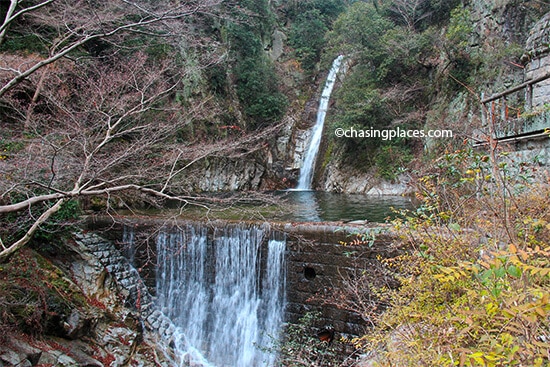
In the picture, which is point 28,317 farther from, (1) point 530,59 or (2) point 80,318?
(1) point 530,59

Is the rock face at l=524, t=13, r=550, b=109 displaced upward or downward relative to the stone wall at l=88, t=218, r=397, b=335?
upward

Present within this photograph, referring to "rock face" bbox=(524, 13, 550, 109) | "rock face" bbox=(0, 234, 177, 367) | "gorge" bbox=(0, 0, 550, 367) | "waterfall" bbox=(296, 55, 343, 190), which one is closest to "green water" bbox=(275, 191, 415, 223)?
"gorge" bbox=(0, 0, 550, 367)

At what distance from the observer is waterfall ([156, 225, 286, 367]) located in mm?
6027

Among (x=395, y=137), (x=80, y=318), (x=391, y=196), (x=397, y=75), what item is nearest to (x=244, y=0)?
(x=397, y=75)

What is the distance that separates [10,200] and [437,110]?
14.1 m

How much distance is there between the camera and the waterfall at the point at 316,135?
693 inches

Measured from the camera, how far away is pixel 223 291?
647 cm

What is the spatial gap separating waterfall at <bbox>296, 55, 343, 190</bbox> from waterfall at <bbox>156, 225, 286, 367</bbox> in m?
11.2

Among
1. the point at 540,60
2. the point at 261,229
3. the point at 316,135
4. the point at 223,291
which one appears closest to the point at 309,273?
the point at 261,229

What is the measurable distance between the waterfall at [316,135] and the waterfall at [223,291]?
11.2 meters

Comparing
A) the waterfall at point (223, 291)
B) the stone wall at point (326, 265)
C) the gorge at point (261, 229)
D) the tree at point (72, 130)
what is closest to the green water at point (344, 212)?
the gorge at point (261, 229)

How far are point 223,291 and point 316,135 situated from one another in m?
13.6

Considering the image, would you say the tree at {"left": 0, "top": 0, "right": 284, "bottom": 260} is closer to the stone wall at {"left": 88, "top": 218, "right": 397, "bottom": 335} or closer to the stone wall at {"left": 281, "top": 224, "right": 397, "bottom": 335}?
the stone wall at {"left": 88, "top": 218, "right": 397, "bottom": 335}

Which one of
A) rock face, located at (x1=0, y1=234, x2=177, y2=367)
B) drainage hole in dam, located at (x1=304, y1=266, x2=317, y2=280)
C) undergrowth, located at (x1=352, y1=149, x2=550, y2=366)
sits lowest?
rock face, located at (x1=0, y1=234, x2=177, y2=367)
